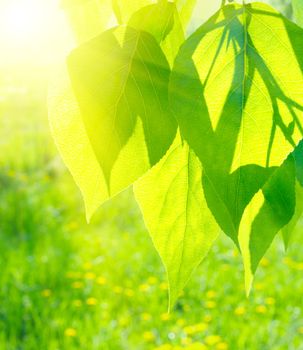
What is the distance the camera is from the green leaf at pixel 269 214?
36cm

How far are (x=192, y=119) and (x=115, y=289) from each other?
2.37 meters

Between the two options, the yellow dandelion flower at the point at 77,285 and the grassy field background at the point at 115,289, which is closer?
the grassy field background at the point at 115,289

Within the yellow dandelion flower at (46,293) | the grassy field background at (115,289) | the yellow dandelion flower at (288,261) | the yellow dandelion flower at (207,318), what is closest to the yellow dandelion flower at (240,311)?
the grassy field background at (115,289)

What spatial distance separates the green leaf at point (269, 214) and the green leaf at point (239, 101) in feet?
0.11

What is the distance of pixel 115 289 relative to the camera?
2.64 m

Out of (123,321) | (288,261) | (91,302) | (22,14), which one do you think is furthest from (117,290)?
(22,14)

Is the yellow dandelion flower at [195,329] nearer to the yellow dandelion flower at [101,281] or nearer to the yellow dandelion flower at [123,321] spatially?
the yellow dandelion flower at [123,321]

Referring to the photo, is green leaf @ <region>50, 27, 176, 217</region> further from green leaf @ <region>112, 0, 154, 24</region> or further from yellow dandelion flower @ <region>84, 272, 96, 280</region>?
→ yellow dandelion flower @ <region>84, 272, 96, 280</region>

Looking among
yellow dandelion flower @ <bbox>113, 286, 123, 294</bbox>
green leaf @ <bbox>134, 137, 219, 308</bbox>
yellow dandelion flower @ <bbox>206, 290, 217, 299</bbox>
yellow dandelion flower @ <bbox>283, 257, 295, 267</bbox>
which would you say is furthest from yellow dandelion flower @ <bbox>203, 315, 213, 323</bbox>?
green leaf @ <bbox>134, 137, 219, 308</bbox>

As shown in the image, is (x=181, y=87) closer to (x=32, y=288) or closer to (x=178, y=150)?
(x=178, y=150)

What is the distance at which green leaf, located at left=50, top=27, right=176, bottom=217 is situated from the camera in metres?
0.34

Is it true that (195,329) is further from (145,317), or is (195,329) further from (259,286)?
(259,286)

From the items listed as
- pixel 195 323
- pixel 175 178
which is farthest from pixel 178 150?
pixel 195 323

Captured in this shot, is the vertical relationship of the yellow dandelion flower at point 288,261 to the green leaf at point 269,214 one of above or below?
below
